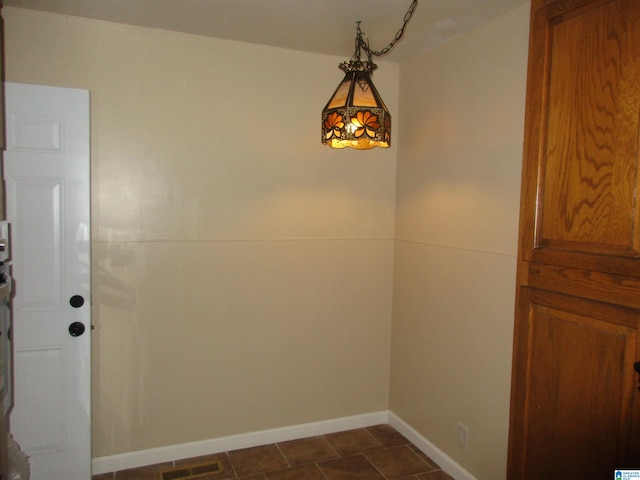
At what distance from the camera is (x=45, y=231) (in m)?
2.41

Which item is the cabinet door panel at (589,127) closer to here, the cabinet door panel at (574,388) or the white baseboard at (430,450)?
the cabinet door panel at (574,388)

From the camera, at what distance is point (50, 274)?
2.44 m

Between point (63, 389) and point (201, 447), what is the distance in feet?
3.04

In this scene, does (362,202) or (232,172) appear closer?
(232,172)

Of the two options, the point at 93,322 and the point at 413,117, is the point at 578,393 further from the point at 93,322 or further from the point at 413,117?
the point at 93,322

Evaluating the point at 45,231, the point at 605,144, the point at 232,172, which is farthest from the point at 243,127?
the point at 605,144

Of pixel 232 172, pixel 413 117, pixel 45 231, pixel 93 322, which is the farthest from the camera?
pixel 413 117

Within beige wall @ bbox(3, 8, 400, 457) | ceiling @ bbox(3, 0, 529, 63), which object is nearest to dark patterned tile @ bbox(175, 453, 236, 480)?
beige wall @ bbox(3, 8, 400, 457)

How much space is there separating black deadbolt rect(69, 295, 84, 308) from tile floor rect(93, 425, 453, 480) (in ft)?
3.46

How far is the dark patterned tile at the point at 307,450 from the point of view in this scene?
9.63 feet

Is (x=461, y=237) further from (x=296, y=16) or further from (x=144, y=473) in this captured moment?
(x=144, y=473)

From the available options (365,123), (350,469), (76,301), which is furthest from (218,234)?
(350,469)

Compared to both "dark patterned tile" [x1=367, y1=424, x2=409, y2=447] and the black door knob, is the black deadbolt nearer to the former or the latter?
the black door knob

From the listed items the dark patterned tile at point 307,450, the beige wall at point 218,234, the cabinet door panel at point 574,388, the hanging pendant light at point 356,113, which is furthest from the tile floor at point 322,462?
the hanging pendant light at point 356,113
